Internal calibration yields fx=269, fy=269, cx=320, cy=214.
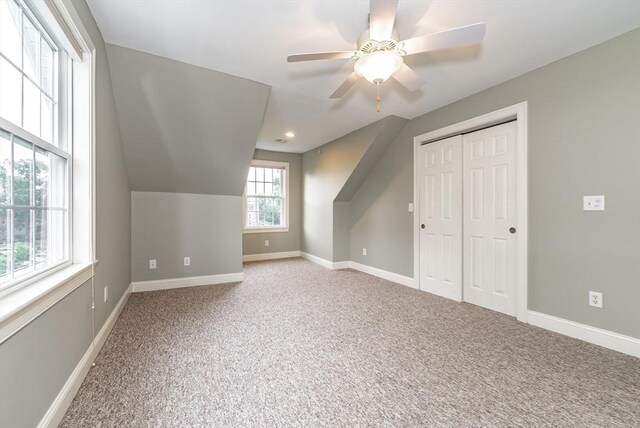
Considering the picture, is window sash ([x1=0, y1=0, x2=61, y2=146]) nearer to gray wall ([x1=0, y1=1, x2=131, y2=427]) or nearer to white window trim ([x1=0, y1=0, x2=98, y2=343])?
white window trim ([x1=0, y1=0, x2=98, y2=343])

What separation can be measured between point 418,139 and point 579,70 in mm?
1634

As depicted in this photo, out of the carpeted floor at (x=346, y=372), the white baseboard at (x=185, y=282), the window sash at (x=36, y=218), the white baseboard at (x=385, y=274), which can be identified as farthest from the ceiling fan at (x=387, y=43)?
the white baseboard at (x=185, y=282)

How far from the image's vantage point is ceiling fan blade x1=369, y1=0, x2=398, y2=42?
1.34 metres

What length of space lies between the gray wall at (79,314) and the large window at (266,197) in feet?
8.64

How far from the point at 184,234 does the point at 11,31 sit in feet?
9.25

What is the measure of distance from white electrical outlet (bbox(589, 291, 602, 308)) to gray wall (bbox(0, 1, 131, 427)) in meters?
3.54

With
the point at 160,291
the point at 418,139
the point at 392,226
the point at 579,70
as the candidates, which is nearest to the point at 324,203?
the point at 392,226

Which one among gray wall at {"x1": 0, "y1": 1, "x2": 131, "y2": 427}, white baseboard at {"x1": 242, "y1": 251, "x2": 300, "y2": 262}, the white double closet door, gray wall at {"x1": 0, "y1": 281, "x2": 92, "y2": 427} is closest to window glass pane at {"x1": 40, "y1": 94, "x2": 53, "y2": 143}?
gray wall at {"x1": 0, "y1": 1, "x2": 131, "y2": 427}

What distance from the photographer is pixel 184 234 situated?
12.2 feet

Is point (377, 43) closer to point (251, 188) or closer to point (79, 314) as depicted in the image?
point (79, 314)

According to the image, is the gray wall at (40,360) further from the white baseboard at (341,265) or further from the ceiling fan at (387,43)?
the white baseboard at (341,265)

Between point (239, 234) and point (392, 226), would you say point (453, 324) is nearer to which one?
point (392, 226)

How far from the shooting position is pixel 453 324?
8.27ft

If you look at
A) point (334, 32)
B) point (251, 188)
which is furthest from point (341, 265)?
point (334, 32)
